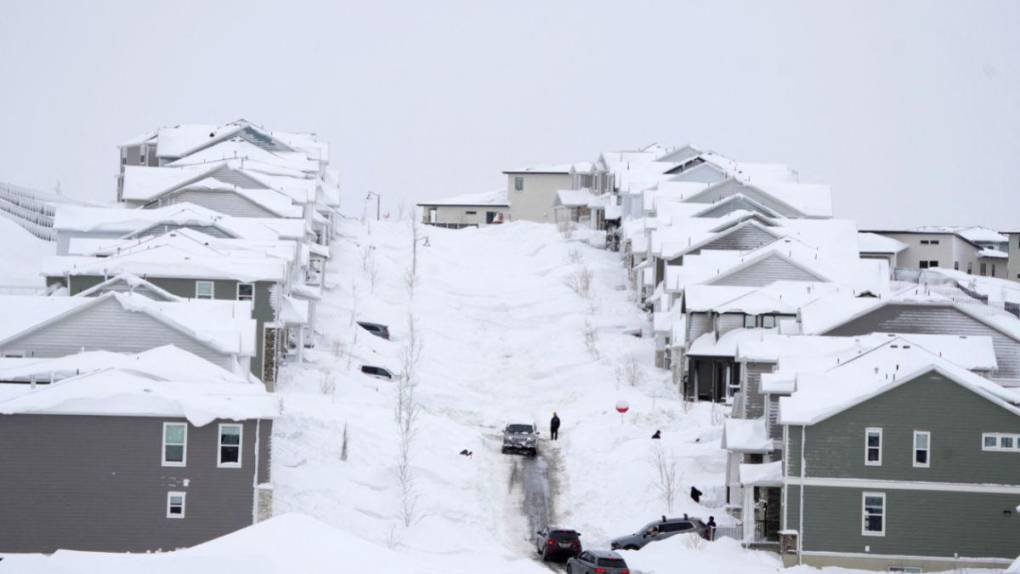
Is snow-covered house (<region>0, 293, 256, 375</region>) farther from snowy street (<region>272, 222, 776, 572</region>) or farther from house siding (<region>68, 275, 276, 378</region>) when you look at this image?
house siding (<region>68, 275, 276, 378</region>)

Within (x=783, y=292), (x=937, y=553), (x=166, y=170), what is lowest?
(x=937, y=553)

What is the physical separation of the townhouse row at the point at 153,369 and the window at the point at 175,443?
27mm

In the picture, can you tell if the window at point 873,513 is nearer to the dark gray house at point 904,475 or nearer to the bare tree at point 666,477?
the dark gray house at point 904,475

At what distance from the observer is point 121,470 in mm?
46344

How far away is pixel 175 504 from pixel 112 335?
12909mm

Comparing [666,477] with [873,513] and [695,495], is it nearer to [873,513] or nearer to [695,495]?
[695,495]

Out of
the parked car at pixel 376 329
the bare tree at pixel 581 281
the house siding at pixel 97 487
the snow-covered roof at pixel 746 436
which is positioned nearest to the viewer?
the house siding at pixel 97 487

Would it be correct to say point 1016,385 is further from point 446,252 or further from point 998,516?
point 446,252

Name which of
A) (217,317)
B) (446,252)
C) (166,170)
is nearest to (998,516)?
(217,317)

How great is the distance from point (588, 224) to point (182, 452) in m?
80.4

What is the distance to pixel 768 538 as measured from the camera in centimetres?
5009

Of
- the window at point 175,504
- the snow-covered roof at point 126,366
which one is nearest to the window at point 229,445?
the window at point 175,504

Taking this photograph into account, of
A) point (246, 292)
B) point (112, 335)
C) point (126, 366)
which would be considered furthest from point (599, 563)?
point (246, 292)

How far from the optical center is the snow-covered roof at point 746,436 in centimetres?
5222
